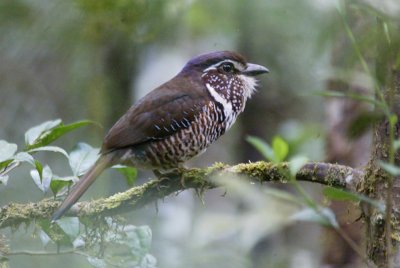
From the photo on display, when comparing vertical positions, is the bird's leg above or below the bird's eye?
below

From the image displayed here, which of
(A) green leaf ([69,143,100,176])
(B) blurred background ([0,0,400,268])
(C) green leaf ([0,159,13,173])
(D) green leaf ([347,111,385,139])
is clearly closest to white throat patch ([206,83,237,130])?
(B) blurred background ([0,0,400,268])

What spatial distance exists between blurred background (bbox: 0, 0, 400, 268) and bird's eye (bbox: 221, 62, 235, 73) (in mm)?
749

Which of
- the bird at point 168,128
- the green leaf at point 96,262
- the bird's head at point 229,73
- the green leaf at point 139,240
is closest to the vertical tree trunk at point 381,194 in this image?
the green leaf at point 139,240

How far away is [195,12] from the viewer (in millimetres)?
6730

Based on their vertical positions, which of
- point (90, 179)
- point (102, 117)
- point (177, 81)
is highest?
point (177, 81)

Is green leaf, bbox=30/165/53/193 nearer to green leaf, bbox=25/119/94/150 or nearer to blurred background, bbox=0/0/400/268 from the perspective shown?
green leaf, bbox=25/119/94/150

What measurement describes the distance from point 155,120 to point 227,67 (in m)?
0.59

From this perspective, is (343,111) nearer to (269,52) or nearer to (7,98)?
(269,52)

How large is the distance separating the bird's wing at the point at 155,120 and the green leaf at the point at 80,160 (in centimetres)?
38

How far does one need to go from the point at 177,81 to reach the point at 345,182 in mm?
1425

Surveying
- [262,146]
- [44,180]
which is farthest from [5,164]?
[262,146]

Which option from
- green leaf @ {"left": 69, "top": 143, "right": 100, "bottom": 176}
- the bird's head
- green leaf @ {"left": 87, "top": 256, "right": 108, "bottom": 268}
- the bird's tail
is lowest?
green leaf @ {"left": 87, "top": 256, "right": 108, "bottom": 268}

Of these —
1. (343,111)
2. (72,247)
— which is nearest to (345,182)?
(72,247)

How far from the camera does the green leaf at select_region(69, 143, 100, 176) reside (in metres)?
3.30
